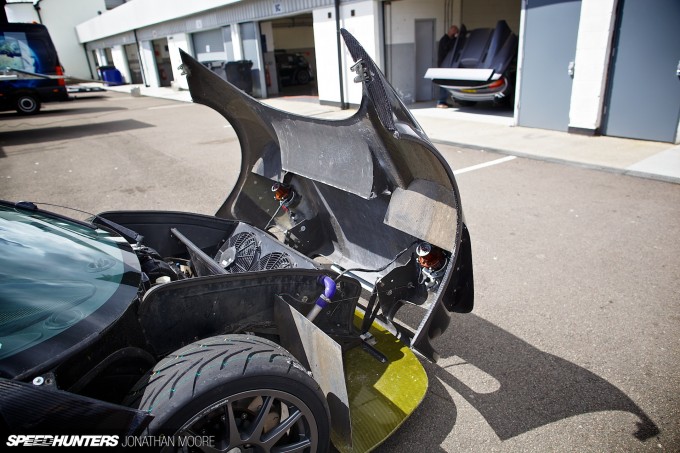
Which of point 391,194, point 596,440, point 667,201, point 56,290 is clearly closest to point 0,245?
point 56,290

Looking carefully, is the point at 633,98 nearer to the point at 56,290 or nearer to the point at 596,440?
the point at 596,440

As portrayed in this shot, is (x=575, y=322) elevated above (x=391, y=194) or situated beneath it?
situated beneath

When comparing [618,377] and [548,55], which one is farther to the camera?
[548,55]

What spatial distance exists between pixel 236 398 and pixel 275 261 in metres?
1.42

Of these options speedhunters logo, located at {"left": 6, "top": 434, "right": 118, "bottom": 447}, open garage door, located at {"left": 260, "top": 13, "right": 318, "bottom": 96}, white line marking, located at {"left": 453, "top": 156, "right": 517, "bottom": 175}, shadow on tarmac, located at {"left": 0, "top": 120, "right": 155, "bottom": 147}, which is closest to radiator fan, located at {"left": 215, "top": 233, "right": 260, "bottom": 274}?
speedhunters logo, located at {"left": 6, "top": 434, "right": 118, "bottom": 447}

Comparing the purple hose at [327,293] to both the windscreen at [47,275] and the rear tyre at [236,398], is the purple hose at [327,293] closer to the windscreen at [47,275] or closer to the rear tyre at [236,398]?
the rear tyre at [236,398]

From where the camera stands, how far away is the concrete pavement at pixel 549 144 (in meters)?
6.77

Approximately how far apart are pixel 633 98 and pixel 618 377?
721 centimetres

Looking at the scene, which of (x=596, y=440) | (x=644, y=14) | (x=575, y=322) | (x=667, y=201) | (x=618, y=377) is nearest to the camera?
(x=596, y=440)

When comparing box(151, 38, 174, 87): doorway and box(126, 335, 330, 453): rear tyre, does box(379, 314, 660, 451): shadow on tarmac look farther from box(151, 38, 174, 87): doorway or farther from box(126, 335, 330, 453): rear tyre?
box(151, 38, 174, 87): doorway

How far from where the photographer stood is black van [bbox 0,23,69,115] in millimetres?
14695

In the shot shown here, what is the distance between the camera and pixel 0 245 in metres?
1.79

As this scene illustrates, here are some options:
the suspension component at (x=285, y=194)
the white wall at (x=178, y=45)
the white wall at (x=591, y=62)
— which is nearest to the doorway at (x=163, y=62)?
the white wall at (x=178, y=45)

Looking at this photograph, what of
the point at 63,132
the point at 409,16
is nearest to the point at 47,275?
the point at 409,16
